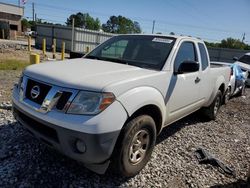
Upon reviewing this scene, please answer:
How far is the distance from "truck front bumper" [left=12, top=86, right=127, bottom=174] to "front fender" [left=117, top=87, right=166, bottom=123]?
11 centimetres

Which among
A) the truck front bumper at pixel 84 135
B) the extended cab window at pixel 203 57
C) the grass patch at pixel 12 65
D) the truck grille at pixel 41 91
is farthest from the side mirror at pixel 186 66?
the grass patch at pixel 12 65

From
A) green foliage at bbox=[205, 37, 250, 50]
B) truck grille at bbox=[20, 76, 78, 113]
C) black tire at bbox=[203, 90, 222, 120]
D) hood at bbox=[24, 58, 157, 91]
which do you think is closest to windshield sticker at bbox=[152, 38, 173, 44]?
hood at bbox=[24, 58, 157, 91]

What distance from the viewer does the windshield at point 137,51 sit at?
3.76 metres

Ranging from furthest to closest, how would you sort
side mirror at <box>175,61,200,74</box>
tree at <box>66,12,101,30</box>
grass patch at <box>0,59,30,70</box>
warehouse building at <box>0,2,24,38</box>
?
tree at <box>66,12,101,30</box> < warehouse building at <box>0,2,24,38</box> < grass patch at <box>0,59,30,70</box> < side mirror at <box>175,61,200,74</box>

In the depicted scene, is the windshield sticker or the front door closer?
the front door

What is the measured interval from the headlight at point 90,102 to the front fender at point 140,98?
6.6 inches

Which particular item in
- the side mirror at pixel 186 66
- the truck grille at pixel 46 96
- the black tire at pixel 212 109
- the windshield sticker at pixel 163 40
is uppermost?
the windshield sticker at pixel 163 40

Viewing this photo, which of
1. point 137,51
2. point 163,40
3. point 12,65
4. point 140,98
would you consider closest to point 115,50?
point 137,51

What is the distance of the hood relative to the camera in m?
2.66

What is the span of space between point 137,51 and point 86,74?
141 centimetres

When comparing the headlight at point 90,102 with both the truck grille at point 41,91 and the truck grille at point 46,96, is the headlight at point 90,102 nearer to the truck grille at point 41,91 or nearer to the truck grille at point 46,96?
the truck grille at point 46,96

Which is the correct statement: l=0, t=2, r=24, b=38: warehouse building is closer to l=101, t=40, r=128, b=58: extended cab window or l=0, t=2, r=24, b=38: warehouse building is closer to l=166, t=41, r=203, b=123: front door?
l=101, t=40, r=128, b=58: extended cab window

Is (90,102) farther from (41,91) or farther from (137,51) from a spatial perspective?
(137,51)

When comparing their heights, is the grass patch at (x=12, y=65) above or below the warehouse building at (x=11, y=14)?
below
